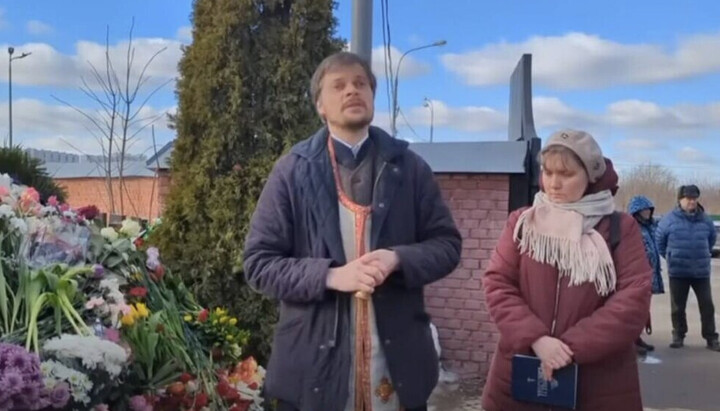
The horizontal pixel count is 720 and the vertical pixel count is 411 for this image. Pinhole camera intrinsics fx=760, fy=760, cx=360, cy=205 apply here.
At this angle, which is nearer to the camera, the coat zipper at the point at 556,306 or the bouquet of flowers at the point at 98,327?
the bouquet of flowers at the point at 98,327

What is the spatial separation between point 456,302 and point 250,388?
322cm

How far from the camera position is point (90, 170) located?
58.7ft

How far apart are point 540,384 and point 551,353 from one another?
114 mm

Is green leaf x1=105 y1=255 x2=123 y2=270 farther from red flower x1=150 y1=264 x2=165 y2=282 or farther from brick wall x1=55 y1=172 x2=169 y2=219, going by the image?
brick wall x1=55 y1=172 x2=169 y2=219

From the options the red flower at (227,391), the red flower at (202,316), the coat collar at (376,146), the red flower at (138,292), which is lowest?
the red flower at (227,391)

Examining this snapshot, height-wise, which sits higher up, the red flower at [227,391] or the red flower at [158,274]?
the red flower at [158,274]

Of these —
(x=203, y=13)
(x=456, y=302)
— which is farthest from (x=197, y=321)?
(x=456, y=302)

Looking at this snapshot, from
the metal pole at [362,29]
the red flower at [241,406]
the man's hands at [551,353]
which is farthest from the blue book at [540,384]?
the metal pole at [362,29]

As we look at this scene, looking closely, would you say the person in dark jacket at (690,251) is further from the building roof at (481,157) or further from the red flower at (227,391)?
the red flower at (227,391)

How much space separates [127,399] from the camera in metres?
2.22

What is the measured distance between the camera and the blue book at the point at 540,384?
2.27 metres

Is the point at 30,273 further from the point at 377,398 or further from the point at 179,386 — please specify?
the point at 377,398

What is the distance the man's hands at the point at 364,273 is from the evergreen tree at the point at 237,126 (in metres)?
1.94

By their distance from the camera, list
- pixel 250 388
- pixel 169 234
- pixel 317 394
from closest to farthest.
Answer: pixel 317 394 < pixel 250 388 < pixel 169 234
